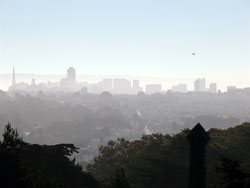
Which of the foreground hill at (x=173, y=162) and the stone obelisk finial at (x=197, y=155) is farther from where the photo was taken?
the stone obelisk finial at (x=197, y=155)

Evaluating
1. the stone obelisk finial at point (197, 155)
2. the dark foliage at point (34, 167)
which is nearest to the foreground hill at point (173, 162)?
the stone obelisk finial at point (197, 155)

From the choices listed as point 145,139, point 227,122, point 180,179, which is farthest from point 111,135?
point 180,179

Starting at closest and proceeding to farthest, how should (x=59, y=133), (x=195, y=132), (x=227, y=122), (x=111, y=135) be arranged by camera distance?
(x=195, y=132) < (x=59, y=133) < (x=111, y=135) < (x=227, y=122)

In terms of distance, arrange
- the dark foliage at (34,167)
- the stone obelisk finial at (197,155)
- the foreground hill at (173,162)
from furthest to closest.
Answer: the dark foliage at (34,167) < the stone obelisk finial at (197,155) < the foreground hill at (173,162)

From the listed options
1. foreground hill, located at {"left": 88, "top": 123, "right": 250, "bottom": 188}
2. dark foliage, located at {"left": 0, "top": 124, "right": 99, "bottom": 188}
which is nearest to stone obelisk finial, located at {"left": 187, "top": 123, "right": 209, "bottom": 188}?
foreground hill, located at {"left": 88, "top": 123, "right": 250, "bottom": 188}

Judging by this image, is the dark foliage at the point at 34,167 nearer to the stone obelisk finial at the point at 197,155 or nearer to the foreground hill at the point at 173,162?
the foreground hill at the point at 173,162

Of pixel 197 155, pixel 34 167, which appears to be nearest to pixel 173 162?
pixel 34 167

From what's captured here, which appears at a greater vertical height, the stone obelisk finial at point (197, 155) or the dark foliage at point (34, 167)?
the stone obelisk finial at point (197, 155)

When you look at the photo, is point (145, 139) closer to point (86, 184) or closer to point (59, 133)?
point (86, 184)

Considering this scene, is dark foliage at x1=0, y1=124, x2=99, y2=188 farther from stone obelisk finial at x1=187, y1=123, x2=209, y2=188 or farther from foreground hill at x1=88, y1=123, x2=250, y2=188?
stone obelisk finial at x1=187, y1=123, x2=209, y2=188

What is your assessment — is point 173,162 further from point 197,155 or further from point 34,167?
point 197,155

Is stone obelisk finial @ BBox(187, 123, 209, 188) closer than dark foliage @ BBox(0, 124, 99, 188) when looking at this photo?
Yes
